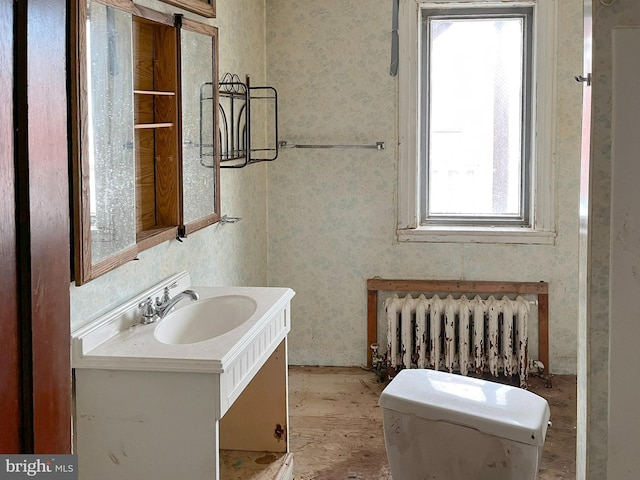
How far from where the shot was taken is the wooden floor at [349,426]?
3201mm

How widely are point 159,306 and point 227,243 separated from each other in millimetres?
1032

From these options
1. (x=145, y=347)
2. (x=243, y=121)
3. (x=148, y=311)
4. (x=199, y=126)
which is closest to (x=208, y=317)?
(x=148, y=311)

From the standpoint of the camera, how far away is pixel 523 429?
7.88ft

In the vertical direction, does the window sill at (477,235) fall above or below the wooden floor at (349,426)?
above

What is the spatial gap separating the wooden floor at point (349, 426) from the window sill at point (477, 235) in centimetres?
75

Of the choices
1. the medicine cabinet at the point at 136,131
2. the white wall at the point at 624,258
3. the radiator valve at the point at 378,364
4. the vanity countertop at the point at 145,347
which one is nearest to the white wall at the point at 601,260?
the white wall at the point at 624,258

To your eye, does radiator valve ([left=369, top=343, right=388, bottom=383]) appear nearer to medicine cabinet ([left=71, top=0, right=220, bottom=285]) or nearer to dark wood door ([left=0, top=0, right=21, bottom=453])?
medicine cabinet ([left=71, top=0, right=220, bottom=285])

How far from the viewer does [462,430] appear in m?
2.50

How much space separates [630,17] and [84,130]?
1.38 metres

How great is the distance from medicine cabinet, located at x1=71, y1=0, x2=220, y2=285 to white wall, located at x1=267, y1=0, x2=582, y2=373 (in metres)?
1.08

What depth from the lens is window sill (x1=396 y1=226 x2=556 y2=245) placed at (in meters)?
4.22

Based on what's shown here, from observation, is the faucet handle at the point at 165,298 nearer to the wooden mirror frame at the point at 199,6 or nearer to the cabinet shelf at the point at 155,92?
the cabinet shelf at the point at 155,92

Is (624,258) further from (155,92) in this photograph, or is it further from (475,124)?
(475,124)

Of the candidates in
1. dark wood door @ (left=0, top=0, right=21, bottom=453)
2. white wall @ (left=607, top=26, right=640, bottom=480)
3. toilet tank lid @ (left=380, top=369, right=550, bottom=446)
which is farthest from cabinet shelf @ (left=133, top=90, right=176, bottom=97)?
dark wood door @ (left=0, top=0, right=21, bottom=453)
